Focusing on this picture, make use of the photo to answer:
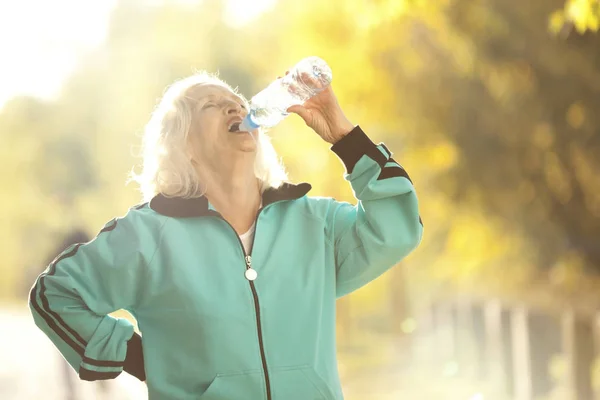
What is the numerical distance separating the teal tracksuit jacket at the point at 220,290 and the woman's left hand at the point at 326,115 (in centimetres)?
4

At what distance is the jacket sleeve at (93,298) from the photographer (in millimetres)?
1667

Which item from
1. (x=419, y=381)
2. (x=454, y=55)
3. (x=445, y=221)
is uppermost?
(x=454, y=55)

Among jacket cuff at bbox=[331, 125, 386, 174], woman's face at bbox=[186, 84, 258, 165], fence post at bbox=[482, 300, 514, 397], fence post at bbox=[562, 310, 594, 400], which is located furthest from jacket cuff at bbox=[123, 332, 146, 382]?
fence post at bbox=[482, 300, 514, 397]

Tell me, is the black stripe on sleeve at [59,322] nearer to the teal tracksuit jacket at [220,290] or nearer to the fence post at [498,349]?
the teal tracksuit jacket at [220,290]

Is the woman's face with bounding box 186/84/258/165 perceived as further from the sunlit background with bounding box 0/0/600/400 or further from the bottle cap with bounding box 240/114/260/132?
the sunlit background with bounding box 0/0/600/400

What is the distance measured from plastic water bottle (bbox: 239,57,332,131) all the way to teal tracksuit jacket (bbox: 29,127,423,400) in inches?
5.4

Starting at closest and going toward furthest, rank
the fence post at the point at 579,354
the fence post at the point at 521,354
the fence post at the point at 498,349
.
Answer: the fence post at the point at 579,354, the fence post at the point at 521,354, the fence post at the point at 498,349

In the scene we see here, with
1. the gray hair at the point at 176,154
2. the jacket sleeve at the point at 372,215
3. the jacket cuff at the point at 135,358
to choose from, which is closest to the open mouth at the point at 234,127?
the gray hair at the point at 176,154

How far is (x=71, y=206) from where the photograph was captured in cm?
1619

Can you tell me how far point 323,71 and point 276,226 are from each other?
13.0 inches

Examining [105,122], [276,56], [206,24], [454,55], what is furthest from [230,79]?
[454,55]

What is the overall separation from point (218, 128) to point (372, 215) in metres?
0.36

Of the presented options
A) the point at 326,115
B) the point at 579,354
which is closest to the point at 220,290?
the point at 326,115

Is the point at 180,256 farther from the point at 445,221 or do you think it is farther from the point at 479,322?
the point at 445,221
